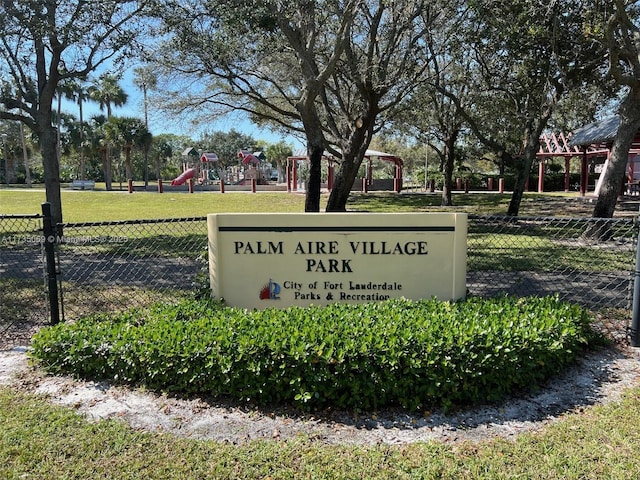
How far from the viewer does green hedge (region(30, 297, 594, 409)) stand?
11.3 ft

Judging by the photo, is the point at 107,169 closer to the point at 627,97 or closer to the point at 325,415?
the point at 627,97

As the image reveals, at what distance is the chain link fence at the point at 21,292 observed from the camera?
510 cm

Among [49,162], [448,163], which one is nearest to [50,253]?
[49,162]

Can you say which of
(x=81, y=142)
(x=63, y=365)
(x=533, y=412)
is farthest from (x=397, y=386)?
(x=81, y=142)

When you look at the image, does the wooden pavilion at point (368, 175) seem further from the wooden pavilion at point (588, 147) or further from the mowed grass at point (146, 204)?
the wooden pavilion at point (588, 147)

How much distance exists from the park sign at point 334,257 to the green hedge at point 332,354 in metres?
0.61

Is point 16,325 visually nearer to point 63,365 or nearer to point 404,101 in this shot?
point 63,365

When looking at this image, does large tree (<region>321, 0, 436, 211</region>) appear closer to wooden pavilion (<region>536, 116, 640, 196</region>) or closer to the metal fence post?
wooden pavilion (<region>536, 116, 640, 196</region>)

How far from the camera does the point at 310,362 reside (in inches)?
135

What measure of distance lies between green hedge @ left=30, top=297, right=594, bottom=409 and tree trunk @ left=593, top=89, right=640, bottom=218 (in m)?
8.48

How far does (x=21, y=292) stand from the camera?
666 cm

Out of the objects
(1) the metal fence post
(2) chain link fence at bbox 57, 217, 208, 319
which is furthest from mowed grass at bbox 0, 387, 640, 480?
(2) chain link fence at bbox 57, 217, 208, 319

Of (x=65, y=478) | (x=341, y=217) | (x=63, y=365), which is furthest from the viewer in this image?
(x=341, y=217)

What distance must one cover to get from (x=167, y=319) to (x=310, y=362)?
4.74 feet
